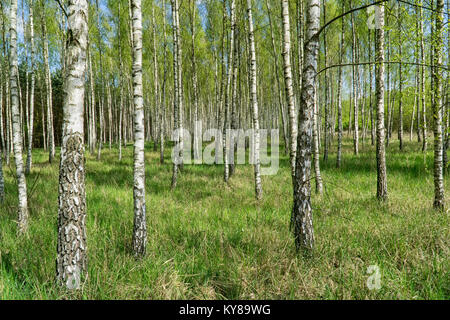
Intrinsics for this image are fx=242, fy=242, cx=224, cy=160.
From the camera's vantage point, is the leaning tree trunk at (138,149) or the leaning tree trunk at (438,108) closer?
the leaning tree trunk at (138,149)

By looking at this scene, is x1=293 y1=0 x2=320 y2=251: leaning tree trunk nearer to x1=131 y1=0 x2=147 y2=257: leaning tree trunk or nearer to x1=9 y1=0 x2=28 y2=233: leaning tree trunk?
x1=131 y1=0 x2=147 y2=257: leaning tree trunk

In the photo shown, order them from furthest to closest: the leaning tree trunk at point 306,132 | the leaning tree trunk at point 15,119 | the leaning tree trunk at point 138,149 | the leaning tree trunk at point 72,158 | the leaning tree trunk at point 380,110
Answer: the leaning tree trunk at point 380,110
the leaning tree trunk at point 15,119
the leaning tree trunk at point 138,149
the leaning tree trunk at point 306,132
the leaning tree trunk at point 72,158

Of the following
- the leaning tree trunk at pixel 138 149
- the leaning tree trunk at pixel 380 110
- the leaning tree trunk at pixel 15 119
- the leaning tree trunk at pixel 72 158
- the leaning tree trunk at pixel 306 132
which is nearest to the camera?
the leaning tree trunk at pixel 72 158

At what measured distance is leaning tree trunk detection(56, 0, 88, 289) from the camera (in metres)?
2.17

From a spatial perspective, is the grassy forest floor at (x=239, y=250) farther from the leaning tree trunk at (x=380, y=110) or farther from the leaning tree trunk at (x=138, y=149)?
the leaning tree trunk at (x=380, y=110)

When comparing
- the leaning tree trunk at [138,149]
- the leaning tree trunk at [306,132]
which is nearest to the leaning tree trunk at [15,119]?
the leaning tree trunk at [138,149]

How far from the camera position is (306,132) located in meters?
2.75

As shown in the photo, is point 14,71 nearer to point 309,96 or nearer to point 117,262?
point 117,262

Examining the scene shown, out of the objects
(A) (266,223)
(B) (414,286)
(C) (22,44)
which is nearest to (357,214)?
(A) (266,223)

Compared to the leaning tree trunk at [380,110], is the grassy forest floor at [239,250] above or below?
below

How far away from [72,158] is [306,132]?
2.39 m

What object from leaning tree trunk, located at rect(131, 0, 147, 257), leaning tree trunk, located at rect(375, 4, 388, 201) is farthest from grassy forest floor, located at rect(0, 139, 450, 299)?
leaning tree trunk, located at rect(375, 4, 388, 201)

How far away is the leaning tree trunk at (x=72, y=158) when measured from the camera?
7.11 ft

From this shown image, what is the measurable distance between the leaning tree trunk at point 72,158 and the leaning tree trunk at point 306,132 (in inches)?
A: 89.2
